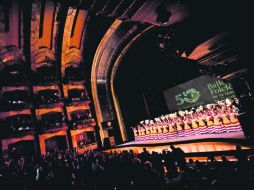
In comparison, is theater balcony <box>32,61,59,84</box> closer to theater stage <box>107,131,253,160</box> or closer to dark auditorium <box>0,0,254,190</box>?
dark auditorium <box>0,0,254,190</box>

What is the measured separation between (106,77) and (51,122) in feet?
27.6

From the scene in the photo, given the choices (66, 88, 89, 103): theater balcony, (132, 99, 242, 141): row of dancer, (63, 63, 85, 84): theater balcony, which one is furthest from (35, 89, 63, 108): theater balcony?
(132, 99, 242, 141): row of dancer

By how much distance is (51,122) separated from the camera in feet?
71.3

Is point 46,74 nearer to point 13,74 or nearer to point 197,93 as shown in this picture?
point 13,74

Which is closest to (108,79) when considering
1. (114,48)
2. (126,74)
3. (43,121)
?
(126,74)

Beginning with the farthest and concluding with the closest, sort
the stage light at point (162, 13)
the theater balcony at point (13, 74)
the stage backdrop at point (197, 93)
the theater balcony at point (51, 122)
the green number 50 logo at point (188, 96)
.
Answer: the theater balcony at point (51, 122) → the theater balcony at point (13, 74) → the green number 50 logo at point (188, 96) → the stage backdrop at point (197, 93) → the stage light at point (162, 13)

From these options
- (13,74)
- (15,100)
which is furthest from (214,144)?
(13,74)

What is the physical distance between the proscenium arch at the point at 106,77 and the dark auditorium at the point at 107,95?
123 millimetres

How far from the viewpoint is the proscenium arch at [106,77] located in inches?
805

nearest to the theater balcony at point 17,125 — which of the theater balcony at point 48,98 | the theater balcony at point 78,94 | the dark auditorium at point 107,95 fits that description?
the dark auditorium at point 107,95

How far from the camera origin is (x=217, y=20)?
4.15m

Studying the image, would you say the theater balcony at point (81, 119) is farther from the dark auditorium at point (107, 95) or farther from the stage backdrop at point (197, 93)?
the stage backdrop at point (197, 93)

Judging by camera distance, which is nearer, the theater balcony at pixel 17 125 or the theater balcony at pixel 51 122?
the theater balcony at pixel 17 125

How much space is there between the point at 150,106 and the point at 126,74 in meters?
5.12
